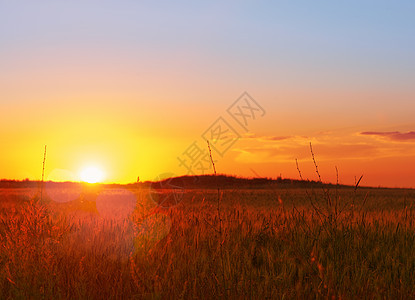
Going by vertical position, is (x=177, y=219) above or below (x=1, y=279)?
above

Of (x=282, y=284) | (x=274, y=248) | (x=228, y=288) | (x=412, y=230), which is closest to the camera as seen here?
(x=228, y=288)

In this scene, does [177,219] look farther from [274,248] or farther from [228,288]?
[228,288]

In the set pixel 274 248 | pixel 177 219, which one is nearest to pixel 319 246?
pixel 274 248

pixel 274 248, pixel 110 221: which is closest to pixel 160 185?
pixel 110 221

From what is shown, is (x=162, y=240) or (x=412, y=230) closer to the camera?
(x=162, y=240)

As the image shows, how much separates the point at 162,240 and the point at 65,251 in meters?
1.22

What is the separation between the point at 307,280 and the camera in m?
4.19

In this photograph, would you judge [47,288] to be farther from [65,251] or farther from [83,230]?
[83,230]

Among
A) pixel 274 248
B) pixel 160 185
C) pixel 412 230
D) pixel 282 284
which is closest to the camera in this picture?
pixel 282 284

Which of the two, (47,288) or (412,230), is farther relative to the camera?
(412,230)

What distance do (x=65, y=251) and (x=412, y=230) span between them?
15.7 feet

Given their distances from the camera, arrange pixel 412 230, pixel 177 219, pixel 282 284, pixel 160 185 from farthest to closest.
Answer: pixel 160 185 → pixel 177 219 → pixel 412 230 → pixel 282 284

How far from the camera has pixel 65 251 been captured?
16.1 ft

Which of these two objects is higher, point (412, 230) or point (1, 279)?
point (412, 230)
